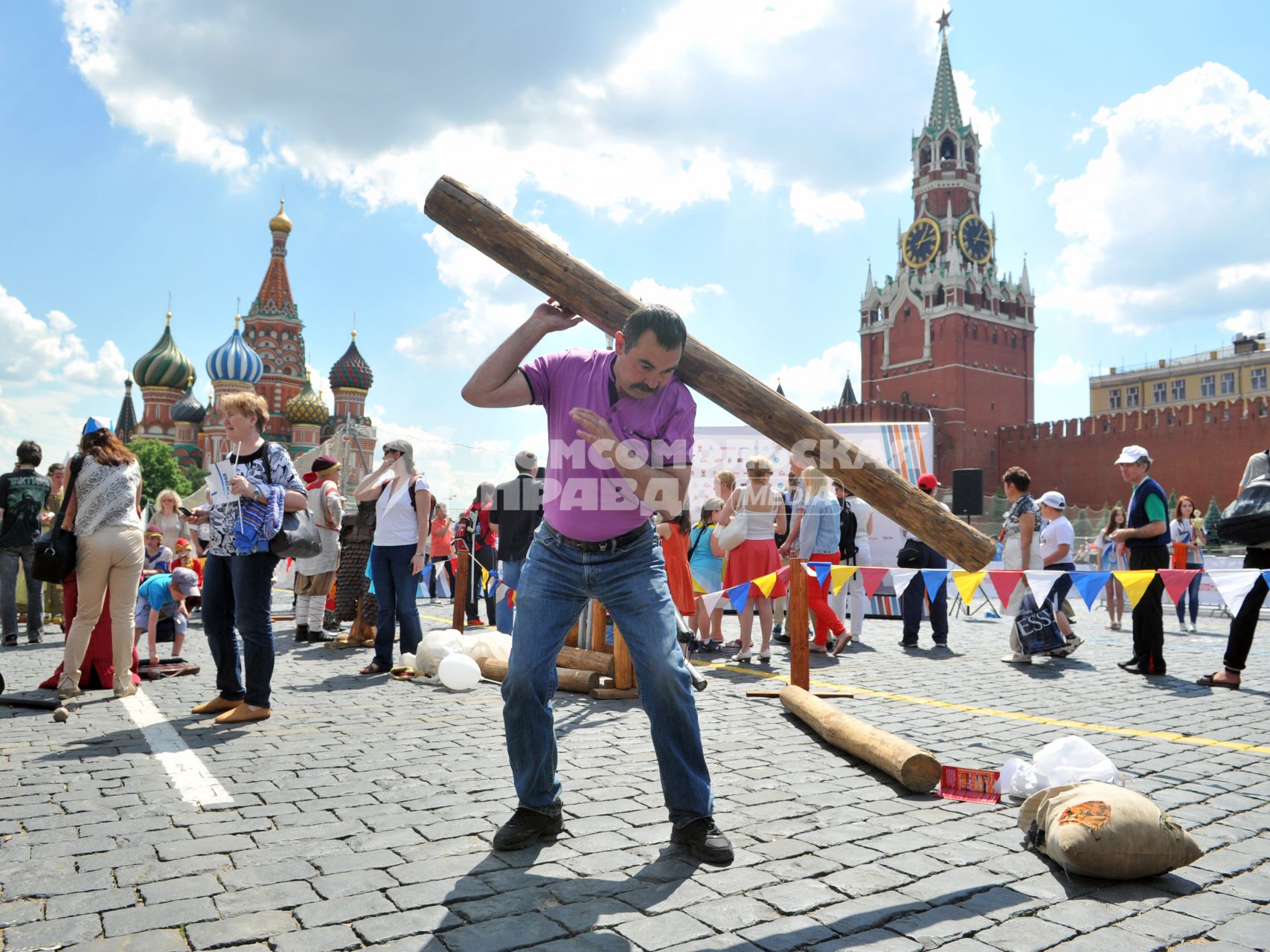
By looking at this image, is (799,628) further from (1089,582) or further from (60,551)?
(60,551)

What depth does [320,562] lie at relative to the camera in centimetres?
950

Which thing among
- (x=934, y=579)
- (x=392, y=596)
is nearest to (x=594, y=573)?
(x=392, y=596)

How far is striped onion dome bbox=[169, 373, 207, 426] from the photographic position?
78.4 metres

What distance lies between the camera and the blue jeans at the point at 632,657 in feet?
10.1

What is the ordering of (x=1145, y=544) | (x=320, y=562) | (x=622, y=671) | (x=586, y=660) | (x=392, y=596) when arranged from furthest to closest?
(x=320, y=562) < (x=1145, y=544) < (x=392, y=596) < (x=586, y=660) < (x=622, y=671)

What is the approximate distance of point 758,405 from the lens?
11.1ft

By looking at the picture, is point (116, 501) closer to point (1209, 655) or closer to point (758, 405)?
point (758, 405)

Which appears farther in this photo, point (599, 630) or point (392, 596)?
point (392, 596)

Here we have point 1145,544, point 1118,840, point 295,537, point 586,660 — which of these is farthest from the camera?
point 1145,544

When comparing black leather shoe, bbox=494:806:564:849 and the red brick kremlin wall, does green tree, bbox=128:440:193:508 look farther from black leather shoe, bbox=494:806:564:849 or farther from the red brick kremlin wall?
black leather shoe, bbox=494:806:564:849

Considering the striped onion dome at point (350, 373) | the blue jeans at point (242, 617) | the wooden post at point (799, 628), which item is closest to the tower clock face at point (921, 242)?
the striped onion dome at point (350, 373)

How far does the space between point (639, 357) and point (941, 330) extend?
78.9 metres

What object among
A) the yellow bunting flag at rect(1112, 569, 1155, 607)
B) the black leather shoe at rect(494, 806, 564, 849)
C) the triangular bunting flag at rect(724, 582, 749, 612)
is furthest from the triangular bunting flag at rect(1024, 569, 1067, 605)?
the black leather shoe at rect(494, 806, 564, 849)

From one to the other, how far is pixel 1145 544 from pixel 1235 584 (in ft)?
3.01
